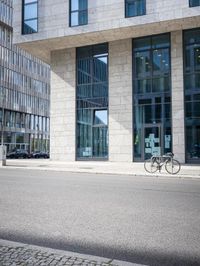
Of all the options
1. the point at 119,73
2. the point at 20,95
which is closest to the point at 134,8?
the point at 119,73

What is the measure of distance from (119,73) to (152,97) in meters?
3.37

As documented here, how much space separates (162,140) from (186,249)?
21.6 meters

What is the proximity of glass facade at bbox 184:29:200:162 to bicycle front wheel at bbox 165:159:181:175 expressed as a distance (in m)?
7.13

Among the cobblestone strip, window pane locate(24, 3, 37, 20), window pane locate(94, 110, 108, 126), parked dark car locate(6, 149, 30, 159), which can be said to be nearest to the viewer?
the cobblestone strip

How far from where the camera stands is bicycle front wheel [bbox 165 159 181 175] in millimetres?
18281

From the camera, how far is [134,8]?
1037 inches

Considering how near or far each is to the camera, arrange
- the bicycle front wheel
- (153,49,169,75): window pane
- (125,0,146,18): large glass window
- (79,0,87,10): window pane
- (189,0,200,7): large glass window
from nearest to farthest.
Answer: the bicycle front wheel → (189,0,200,7): large glass window → (125,0,146,18): large glass window → (153,49,169,75): window pane → (79,0,87,10): window pane

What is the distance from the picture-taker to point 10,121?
229 ft

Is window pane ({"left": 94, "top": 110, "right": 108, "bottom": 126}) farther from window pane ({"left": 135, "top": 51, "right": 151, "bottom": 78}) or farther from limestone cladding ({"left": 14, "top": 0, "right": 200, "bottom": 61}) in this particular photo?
limestone cladding ({"left": 14, "top": 0, "right": 200, "bottom": 61})

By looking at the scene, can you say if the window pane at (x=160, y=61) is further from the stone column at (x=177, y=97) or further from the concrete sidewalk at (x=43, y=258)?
the concrete sidewalk at (x=43, y=258)

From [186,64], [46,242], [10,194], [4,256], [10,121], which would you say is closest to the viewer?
[4,256]

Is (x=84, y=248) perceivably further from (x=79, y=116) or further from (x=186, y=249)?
(x=79, y=116)

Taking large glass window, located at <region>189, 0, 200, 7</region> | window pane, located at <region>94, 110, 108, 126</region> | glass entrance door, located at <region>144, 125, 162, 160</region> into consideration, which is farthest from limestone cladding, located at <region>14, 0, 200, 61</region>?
glass entrance door, located at <region>144, 125, 162, 160</region>

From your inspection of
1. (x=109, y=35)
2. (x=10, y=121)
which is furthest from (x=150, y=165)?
(x=10, y=121)
